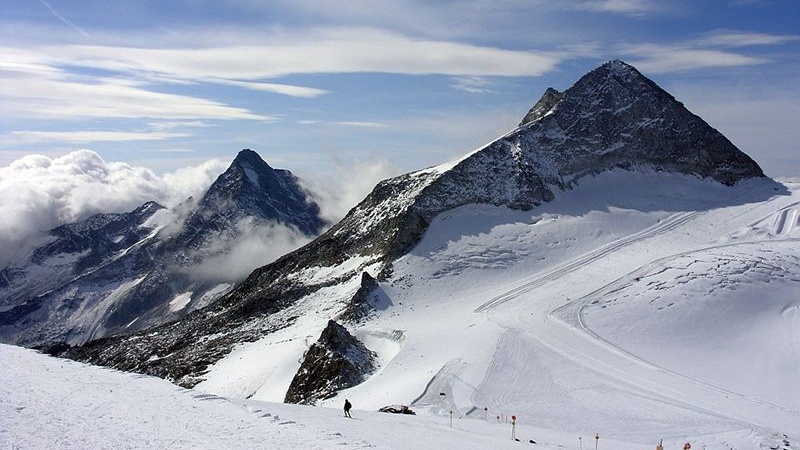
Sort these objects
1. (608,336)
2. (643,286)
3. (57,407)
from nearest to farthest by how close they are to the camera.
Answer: (57,407), (608,336), (643,286)

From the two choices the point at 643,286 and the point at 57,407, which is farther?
the point at 643,286

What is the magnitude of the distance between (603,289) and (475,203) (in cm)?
2446

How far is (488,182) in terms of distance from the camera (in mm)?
80625

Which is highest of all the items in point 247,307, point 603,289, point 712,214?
point 712,214

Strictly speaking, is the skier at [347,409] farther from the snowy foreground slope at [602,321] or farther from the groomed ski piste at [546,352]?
the snowy foreground slope at [602,321]

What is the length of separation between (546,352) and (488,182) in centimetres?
3899

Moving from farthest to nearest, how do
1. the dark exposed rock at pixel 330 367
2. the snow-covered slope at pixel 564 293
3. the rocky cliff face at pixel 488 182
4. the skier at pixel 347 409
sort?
1. the rocky cliff face at pixel 488 182
2. the dark exposed rock at pixel 330 367
3. the snow-covered slope at pixel 564 293
4. the skier at pixel 347 409

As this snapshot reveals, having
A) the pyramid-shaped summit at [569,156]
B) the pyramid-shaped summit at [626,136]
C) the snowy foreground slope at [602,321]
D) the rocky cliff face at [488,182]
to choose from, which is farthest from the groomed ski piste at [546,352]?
the pyramid-shaped summit at [626,136]

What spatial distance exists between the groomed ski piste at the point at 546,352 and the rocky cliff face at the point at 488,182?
9.24 feet

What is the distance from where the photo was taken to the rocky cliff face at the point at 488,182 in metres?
71.0

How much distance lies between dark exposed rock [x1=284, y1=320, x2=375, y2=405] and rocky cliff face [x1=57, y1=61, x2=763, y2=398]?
46.1ft

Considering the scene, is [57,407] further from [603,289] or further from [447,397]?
[603,289]

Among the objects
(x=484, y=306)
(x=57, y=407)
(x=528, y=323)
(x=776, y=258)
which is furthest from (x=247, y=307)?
(x=776, y=258)

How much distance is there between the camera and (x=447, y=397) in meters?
37.2
